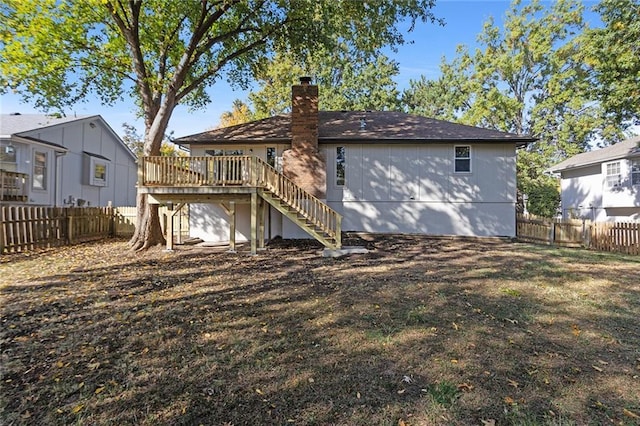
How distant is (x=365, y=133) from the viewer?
14016 mm

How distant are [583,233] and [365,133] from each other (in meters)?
10.1

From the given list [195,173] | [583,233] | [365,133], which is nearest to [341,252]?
[195,173]

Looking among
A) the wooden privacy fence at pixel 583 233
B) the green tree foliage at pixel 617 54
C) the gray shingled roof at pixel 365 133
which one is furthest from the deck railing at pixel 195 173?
the green tree foliage at pixel 617 54

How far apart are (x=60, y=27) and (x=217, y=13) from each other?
5.11 m

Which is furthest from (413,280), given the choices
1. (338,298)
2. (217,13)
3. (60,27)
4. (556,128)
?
(556,128)

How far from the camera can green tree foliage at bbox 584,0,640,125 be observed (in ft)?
41.9

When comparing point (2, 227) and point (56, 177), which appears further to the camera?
point (56, 177)

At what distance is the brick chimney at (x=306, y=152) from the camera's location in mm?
12828

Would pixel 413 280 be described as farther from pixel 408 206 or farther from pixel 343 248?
pixel 408 206

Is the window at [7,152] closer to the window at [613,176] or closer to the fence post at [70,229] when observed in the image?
the fence post at [70,229]

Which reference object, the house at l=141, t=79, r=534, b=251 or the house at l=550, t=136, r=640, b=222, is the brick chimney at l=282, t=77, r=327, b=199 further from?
the house at l=550, t=136, r=640, b=222

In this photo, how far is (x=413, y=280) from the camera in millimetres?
6984

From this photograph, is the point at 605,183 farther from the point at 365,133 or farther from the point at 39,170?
the point at 39,170

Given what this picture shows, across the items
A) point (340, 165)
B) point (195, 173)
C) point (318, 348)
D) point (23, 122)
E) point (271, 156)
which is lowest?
point (318, 348)
